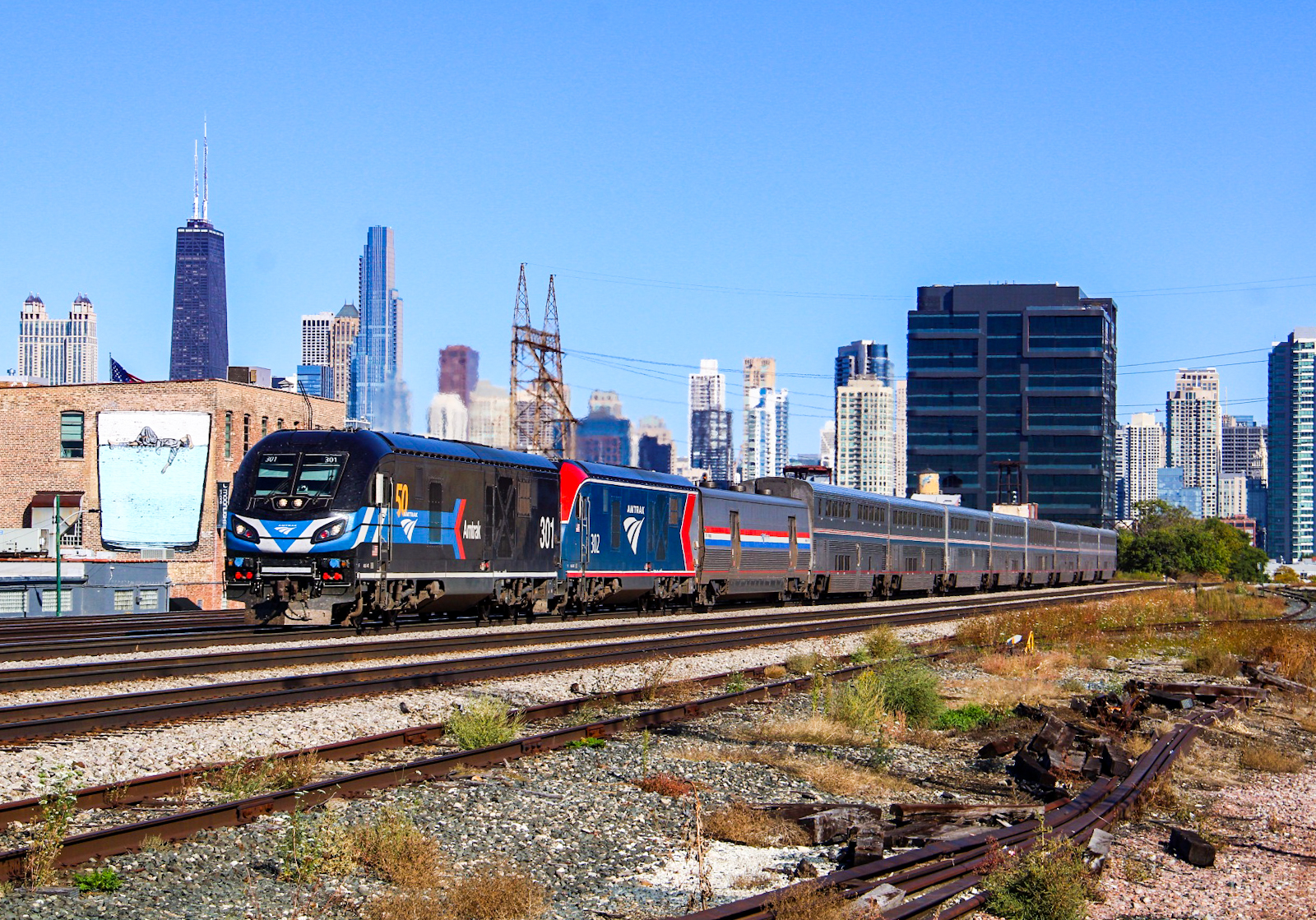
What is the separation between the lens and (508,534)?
91.6 ft

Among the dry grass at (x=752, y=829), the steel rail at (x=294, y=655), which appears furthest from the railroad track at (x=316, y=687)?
the dry grass at (x=752, y=829)

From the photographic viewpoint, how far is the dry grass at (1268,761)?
570 inches

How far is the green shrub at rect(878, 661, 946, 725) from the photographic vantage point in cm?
1644

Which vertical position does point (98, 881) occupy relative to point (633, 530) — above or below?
below

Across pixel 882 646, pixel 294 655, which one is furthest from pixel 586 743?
pixel 882 646

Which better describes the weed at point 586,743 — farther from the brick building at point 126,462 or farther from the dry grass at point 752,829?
the brick building at point 126,462

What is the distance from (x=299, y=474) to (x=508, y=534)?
19.5 ft

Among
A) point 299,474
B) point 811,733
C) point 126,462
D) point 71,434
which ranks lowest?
point 811,733

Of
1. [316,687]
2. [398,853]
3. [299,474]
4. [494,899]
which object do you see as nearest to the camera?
[494,899]

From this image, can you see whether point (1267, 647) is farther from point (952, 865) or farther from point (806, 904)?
point (806, 904)

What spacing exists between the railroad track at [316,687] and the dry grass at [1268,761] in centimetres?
959

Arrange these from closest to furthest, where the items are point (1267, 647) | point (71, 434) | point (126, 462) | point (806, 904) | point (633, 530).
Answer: point (806, 904), point (1267, 647), point (633, 530), point (126, 462), point (71, 434)

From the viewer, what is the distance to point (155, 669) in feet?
58.1

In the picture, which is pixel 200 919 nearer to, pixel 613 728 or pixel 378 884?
pixel 378 884
